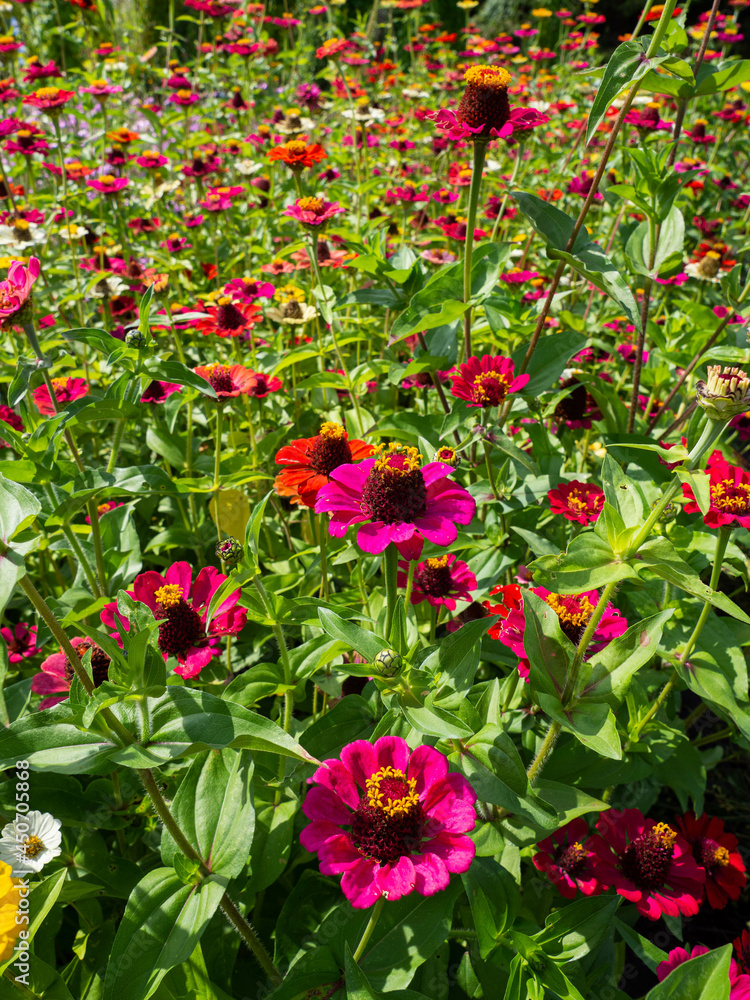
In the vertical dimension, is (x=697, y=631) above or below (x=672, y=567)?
below

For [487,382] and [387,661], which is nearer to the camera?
[387,661]

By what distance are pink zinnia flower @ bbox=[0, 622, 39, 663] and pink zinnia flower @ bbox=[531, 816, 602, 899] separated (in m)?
1.28

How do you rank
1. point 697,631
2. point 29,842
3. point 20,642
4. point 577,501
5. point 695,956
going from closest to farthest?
point 695,956 < point 29,842 < point 697,631 < point 577,501 < point 20,642

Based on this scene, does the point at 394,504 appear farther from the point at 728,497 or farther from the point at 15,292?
the point at 15,292

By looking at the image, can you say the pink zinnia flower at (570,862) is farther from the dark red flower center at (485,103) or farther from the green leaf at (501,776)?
the dark red flower center at (485,103)

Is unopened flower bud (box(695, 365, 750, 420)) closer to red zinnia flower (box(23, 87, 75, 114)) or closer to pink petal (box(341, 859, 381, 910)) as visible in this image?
pink petal (box(341, 859, 381, 910))

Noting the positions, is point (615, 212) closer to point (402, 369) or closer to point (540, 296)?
point (540, 296)

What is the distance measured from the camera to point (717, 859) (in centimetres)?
144

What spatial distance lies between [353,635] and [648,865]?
82 cm

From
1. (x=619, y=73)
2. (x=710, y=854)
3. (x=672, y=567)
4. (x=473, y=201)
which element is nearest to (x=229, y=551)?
(x=672, y=567)

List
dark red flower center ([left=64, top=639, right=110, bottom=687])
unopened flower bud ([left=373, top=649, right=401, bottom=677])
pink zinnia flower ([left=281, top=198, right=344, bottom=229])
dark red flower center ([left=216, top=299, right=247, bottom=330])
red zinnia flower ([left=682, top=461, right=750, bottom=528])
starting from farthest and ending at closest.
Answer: dark red flower center ([left=216, top=299, right=247, bottom=330]) → pink zinnia flower ([left=281, top=198, right=344, bottom=229]) → dark red flower center ([left=64, top=639, right=110, bottom=687]) → red zinnia flower ([left=682, top=461, right=750, bottom=528]) → unopened flower bud ([left=373, top=649, right=401, bottom=677])

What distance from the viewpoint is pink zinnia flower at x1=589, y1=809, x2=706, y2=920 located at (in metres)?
1.28

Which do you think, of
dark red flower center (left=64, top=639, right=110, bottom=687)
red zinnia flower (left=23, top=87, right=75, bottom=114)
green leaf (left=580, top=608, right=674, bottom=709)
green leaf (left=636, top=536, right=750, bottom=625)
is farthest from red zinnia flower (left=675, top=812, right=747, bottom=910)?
red zinnia flower (left=23, top=87, right=75, bottom=114)

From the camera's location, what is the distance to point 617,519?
1.01 m
